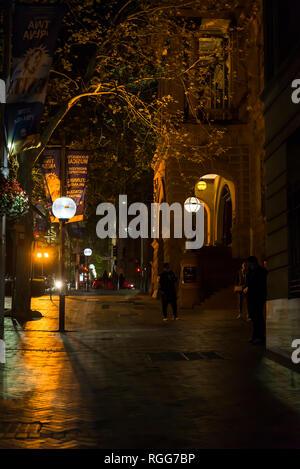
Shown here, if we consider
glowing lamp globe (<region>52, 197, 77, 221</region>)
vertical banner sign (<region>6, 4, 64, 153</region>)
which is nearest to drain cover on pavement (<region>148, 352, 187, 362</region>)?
vertical banner sign (<region>6, 4, 64, 153</region>)

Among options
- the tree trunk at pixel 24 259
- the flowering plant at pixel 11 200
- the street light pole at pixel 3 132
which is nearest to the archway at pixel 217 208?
the tree trunk at pixel 24 259

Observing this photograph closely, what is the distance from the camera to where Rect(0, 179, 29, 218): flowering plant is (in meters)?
12.6

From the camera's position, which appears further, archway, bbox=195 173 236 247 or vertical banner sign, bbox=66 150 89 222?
archway, bbox=195 173 236 247

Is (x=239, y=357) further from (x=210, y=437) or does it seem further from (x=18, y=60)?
(x=18, y=60)

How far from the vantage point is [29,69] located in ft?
44.9

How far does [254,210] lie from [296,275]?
67.4 feet

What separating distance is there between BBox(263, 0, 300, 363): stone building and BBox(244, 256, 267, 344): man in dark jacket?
0.50 feet

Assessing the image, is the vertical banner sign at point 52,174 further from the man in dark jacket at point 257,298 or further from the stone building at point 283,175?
the man in dark jacket at point 257,298

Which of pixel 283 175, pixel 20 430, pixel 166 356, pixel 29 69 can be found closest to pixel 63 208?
pixel 29 69

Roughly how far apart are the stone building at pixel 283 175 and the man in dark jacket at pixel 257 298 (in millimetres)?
154

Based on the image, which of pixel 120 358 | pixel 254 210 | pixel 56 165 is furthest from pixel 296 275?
pixel 254 210

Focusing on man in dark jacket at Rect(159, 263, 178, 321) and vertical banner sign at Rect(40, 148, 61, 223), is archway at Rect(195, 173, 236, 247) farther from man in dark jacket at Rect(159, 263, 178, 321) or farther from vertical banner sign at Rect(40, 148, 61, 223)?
vertical banner sign at Rect(40, 148, 61, 223)

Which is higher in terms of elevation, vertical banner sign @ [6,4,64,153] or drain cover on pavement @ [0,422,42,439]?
vertical banner sign @ [6,4,64,153]

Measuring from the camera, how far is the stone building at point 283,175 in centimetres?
1285
